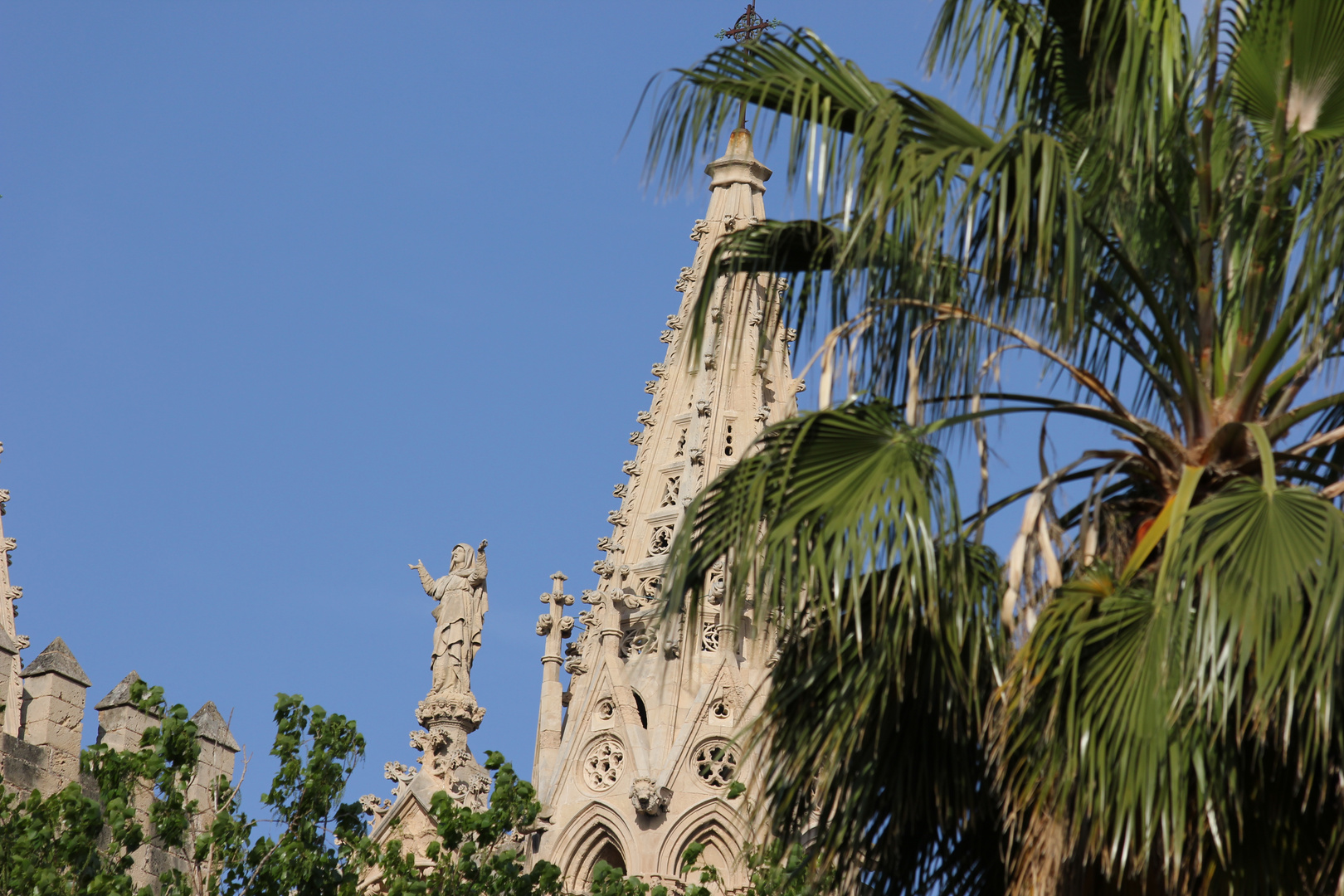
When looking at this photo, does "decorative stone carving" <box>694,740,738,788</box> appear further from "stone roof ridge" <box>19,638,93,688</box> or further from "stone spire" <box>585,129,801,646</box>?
"stone roof ridge" <box>19,638,93,688</box>

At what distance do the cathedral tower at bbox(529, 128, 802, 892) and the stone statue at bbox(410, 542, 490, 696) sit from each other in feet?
6.75

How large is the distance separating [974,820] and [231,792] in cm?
1192

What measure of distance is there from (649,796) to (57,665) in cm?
1128

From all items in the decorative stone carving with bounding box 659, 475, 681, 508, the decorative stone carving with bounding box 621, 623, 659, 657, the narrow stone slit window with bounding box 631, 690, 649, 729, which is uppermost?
the decorative stone carving with bounding box 659, 475, 681, 508

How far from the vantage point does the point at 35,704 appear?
20.4 metres

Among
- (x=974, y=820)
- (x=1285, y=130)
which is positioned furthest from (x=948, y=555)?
(x=1285, y=130)

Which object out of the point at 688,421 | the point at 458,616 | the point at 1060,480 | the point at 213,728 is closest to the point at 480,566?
the point at 458,616

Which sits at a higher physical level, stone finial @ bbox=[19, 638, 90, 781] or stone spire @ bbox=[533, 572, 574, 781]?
stone spire @ bbox=[533, 572, 574, 781]

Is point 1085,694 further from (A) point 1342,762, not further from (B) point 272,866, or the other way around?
(B) point 272,866

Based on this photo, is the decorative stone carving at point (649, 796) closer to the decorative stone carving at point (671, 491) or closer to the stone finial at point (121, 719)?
the decorative stone carving at point (671, 491)

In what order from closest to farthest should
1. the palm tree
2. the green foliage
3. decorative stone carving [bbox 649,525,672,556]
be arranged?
1. the palm tree
2. the green foliage
3. decorative stone carving [bbox 649,525,672,556]

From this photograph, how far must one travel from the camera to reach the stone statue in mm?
29734

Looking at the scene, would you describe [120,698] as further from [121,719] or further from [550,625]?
[550,625]

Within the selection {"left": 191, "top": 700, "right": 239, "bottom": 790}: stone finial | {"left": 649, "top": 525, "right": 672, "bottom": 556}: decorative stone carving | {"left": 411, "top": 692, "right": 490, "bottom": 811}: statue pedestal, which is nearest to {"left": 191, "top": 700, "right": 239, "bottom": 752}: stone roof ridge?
{"left": 191, "top": 700, "right": 239, "bottom": 790}: stone finial
